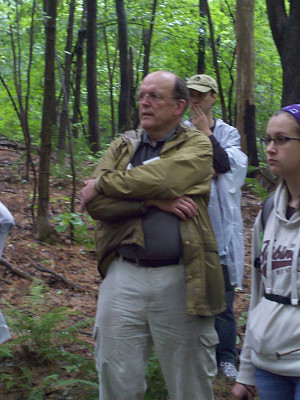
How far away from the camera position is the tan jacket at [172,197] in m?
3.22

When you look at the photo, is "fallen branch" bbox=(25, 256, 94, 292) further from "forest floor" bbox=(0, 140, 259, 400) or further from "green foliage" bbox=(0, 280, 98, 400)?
"green foliage" bbox=(0, 280, 98, 400)

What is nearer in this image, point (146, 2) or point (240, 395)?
point (240, 395)

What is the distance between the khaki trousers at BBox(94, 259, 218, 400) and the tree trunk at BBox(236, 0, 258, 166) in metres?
9.33

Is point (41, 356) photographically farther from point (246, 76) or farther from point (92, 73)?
point (92, 73)

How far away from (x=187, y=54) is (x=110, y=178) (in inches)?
620

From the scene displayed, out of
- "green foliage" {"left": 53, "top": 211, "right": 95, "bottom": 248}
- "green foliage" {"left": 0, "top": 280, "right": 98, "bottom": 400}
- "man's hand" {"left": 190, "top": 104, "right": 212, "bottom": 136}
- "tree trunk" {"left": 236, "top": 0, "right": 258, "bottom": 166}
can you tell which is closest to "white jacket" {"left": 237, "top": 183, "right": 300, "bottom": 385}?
"man's hand" {"left": 190, "top": 104, "right": 212, "bottom": 136}

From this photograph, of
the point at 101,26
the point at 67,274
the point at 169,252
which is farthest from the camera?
the point at 101,26

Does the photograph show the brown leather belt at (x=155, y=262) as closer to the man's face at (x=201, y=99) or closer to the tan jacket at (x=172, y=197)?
the tan jacket at (x=172, y=197)

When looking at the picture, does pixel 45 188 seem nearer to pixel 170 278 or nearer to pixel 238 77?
pixel 170 278

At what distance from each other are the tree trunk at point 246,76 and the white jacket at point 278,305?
982 cm

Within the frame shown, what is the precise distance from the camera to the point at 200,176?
3395 mm

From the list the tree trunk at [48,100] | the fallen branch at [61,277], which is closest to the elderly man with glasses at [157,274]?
the fallen branch at [61,277]

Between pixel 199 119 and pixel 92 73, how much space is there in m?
10.4

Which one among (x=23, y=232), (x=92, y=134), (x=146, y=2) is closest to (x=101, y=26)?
(x=146, y=2)
